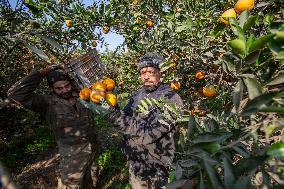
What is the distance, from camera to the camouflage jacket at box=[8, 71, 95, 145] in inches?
139

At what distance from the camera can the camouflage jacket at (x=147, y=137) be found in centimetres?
294

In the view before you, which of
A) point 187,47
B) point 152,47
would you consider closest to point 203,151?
point 187,47

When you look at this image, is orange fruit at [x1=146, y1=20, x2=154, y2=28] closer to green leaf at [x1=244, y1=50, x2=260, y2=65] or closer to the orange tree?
the orange tree

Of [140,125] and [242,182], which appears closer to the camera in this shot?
[242,182]

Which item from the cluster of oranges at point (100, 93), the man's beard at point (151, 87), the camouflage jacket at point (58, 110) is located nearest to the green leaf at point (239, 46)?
the cluster of oranges at point (100, 93)

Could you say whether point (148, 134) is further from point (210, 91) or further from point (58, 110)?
point (58, 110)

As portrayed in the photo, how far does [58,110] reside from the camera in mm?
3723

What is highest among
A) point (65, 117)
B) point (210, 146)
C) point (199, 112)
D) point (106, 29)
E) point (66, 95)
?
point (106, 29)

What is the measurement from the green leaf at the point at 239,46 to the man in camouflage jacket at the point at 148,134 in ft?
5.85

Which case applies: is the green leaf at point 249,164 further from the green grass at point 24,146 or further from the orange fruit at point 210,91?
the green grass at point 24,146

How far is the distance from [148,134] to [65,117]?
1273 mm

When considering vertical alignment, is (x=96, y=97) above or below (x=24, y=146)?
below

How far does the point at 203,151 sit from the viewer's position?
1.04m

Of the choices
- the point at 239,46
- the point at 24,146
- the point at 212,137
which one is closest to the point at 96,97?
the point at 212,137
